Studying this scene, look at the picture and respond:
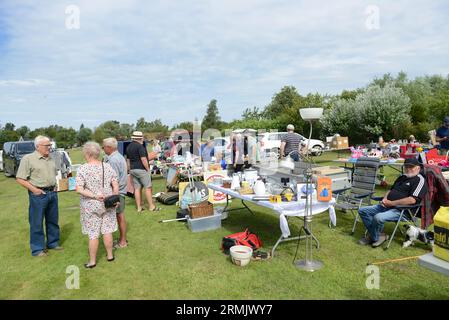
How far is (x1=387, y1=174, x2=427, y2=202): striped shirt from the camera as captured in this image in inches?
168

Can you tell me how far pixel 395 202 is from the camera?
436 cm

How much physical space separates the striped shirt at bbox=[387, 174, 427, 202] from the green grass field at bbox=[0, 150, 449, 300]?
0.69m

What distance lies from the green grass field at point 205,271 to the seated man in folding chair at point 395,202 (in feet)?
0.66

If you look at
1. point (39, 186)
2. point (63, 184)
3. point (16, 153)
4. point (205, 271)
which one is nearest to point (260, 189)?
point (205, 271)

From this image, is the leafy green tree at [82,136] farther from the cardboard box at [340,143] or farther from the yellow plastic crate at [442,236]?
the yellow plastic crate at [442,236]

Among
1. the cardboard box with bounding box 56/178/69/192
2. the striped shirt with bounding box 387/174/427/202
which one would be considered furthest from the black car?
the striped shirt with bounding box 387/174/427/202

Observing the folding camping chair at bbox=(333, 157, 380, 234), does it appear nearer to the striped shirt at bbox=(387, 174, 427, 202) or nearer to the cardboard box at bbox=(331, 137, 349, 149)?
the striped shirt at bbox=(387, 174, 427, 202)

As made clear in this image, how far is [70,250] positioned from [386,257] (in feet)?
Result: 14.4

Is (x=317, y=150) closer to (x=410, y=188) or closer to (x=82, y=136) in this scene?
(x=410, y=188)

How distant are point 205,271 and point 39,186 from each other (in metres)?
2.48

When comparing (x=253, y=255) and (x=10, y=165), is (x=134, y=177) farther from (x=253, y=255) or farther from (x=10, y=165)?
(x=10, y=165)

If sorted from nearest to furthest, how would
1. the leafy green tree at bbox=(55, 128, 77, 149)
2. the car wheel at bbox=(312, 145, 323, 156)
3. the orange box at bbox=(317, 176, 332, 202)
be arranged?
the orange box at bbox=(317, 176, 332, 202), the car wheel at bbox=(312, 145, 323, 156), the leafy green tree at bbox=(55, 128, 77, 149)

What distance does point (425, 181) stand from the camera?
4320mm

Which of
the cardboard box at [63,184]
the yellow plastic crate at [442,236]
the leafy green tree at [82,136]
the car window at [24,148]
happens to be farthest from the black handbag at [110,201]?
the leafy green tree at [82,136]
